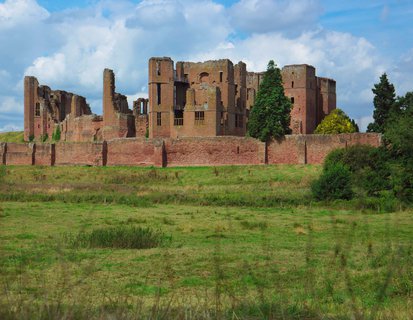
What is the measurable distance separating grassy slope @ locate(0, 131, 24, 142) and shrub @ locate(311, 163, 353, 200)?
5864cm

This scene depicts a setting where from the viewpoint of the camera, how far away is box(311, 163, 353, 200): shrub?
35.8m

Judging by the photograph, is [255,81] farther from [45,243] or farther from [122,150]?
[45,243]

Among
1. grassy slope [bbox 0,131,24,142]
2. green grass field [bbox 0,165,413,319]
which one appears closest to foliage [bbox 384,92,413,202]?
green grass field [bbox 0,165,413,319]

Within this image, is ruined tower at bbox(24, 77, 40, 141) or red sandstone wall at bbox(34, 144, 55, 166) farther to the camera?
ruined tower at bbox(24, 77, 40, 141)

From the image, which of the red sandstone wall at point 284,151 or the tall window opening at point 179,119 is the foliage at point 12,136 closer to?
the tall window opening at point 179,119

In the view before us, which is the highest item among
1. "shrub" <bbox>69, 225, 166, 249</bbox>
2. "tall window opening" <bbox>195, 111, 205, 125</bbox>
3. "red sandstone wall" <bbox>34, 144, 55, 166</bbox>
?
"tall window opening" <bbox>195, 111, 205, 125</bbox>

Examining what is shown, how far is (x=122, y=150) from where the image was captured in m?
62.7

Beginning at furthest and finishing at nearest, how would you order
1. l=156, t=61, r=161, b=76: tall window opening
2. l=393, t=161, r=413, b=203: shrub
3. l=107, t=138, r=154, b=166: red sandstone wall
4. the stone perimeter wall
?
l=156, t=61, r=161, b=76: tall window opening → l=107, t=138, r=154, b=166: red sandstone wall → the stone perimeter wall → l=393, t=161, r=413, b=203: shrub

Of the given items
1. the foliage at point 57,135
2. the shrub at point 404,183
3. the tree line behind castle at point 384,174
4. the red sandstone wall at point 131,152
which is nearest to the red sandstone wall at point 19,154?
the red sandstone wall at point 131,152

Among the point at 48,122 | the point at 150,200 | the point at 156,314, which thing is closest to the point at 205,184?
the point at 150,200

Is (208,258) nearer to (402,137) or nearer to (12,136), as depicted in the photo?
(402,137)

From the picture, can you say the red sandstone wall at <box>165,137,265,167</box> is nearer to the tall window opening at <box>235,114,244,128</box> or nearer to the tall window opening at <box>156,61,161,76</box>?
the tall window opening at <box>156,61,161,76</box>

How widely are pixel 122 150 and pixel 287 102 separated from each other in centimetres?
1666

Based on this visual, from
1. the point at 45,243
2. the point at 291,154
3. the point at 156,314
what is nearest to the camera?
the point at 156,314
